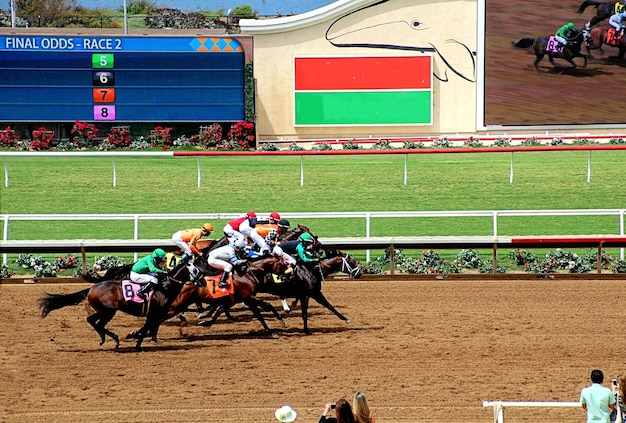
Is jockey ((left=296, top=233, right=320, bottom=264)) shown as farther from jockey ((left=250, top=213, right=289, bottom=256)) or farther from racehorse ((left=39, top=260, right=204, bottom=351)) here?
racehorse ((left=39, top=260, right=204, bottom=351))

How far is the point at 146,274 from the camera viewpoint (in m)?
11.3

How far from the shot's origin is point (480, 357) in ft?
35.4

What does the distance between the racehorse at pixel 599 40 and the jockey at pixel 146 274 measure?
22366mm

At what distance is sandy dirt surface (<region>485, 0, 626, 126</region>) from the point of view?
1169 inches

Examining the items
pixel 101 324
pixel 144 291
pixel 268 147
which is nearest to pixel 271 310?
pixel 144 291

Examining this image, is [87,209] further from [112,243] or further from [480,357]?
[480,357]

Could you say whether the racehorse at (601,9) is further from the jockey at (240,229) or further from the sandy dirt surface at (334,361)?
the jockey at (240,229)

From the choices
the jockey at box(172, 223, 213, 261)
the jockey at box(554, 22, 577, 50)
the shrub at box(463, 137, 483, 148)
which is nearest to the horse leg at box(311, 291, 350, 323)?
the jockey at box(172, 223, 213, 261)

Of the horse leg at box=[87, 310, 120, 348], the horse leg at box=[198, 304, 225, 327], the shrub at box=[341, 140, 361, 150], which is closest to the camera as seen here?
the horse leg at box=[87, 310, 120, 348]

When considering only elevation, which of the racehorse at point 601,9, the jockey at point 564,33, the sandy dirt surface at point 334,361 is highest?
the racehorse at point 601,9

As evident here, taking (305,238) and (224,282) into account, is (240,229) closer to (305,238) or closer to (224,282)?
(305,238)

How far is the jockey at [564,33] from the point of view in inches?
1179

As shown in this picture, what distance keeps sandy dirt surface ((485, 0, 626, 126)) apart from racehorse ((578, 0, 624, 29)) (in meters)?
0.14

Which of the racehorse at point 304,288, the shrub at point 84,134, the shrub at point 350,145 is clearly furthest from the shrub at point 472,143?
the racehorse at point 304,288
